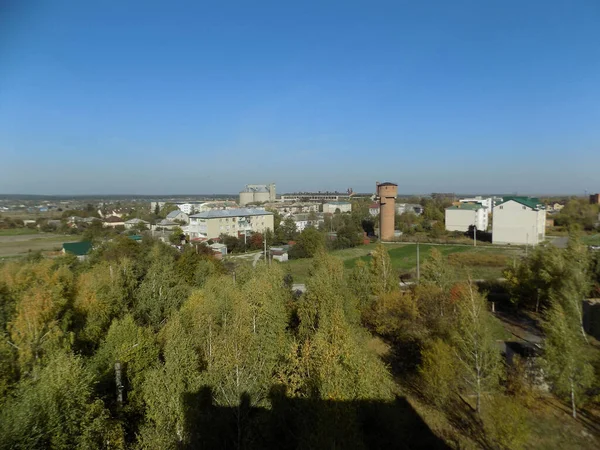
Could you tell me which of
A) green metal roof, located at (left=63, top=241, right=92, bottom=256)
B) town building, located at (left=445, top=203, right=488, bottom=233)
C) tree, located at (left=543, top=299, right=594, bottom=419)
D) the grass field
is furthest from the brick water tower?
tree, located at (left=543, top=299, right=594, bottom=419)

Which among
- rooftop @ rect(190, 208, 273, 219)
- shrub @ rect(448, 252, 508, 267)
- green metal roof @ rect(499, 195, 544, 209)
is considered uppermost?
green metal roof @ rect(499, 195, 544, 209)

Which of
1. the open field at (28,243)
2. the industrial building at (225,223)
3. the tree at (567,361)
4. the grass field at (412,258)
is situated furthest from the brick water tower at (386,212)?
the tree at (567,361)

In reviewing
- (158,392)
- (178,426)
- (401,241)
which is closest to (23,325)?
(158,392)

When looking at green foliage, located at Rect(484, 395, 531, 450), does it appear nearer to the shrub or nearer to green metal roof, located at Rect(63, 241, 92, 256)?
the shrub

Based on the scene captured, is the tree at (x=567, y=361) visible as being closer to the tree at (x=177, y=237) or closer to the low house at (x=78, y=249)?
the low house at (x=78, y=249)

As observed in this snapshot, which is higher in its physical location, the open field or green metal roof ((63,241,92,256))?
green metal roof ((63,241,92,256))
